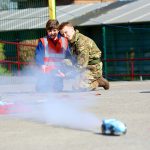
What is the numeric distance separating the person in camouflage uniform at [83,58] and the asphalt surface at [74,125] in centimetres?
216

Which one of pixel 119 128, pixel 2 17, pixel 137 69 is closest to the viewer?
pixel 119 128

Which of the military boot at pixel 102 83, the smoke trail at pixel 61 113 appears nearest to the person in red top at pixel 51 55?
the military boot at pixel 102 83

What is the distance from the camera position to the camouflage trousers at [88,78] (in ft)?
41.8

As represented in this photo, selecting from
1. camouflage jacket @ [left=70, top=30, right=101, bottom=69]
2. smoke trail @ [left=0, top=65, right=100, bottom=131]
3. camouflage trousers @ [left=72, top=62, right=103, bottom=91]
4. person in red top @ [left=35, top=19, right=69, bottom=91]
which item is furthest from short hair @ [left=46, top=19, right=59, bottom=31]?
smoke trail @ [left=0, top=65, right=100, bottom=131]

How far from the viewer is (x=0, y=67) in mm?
20328

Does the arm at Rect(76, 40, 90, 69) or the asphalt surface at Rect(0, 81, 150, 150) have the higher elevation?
the arm at Rect(76, 40, 90, 69)

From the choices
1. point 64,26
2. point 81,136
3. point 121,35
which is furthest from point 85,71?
point 121,35

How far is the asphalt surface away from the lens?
5.82 metres

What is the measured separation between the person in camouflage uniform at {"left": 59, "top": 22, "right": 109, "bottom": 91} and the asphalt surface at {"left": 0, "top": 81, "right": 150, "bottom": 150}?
216cm

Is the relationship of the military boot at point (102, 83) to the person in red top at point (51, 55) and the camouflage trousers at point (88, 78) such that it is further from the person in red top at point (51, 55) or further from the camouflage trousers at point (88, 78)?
the person in red top at point (51, 55)

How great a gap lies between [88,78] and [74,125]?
5758 millimetres

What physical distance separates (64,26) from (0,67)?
27.6ft

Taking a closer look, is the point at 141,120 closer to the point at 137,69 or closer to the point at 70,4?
the point at 137,69

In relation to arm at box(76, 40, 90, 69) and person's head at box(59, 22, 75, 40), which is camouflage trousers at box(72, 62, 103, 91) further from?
person's head at box(59, 22, 75, 40)
